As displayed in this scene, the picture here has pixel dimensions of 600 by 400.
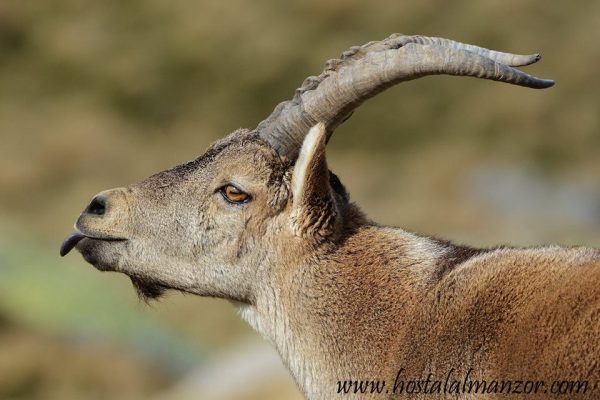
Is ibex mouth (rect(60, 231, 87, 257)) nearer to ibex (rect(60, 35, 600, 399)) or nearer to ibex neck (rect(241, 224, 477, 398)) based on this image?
ibex (rect(60, 35, 600, 399))

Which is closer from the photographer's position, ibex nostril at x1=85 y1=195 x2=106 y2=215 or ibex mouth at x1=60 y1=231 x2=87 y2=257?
ibex nostril at x1=85 y1=195 x2=106 y2=215

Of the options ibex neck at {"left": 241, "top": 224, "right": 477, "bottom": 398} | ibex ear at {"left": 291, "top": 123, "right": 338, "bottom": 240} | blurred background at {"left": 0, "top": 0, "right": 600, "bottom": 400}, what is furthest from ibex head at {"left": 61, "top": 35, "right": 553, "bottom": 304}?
blurred background at {"left": 0, "top": 0, "right": 600, "bottom": 400}

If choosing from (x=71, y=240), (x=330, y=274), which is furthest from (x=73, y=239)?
(x=330, y=274)

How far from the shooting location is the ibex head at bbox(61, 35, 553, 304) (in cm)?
771

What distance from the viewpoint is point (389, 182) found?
99.3ft

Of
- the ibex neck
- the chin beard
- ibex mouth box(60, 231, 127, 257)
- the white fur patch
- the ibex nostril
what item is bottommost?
the ibex neck

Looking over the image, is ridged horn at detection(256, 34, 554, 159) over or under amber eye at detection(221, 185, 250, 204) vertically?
over

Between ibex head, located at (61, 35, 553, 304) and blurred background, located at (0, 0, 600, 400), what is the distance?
16.4 metres

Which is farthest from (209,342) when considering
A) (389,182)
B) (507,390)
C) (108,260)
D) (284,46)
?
(507,390)

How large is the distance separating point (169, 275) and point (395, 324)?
1754 mm

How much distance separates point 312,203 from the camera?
7.72 m

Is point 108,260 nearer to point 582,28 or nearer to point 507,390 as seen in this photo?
point 507,390

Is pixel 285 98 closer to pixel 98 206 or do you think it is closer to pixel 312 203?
pixel 98 206

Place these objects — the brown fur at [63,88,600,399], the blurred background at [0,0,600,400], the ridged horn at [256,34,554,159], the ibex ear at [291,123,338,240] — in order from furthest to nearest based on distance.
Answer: the blurred background at [0,0,600,400]
the ibex ear at [291,123,338,240]
the ridged horn at [256,34,554,159]
the brown fur at [63,88,600,399]
